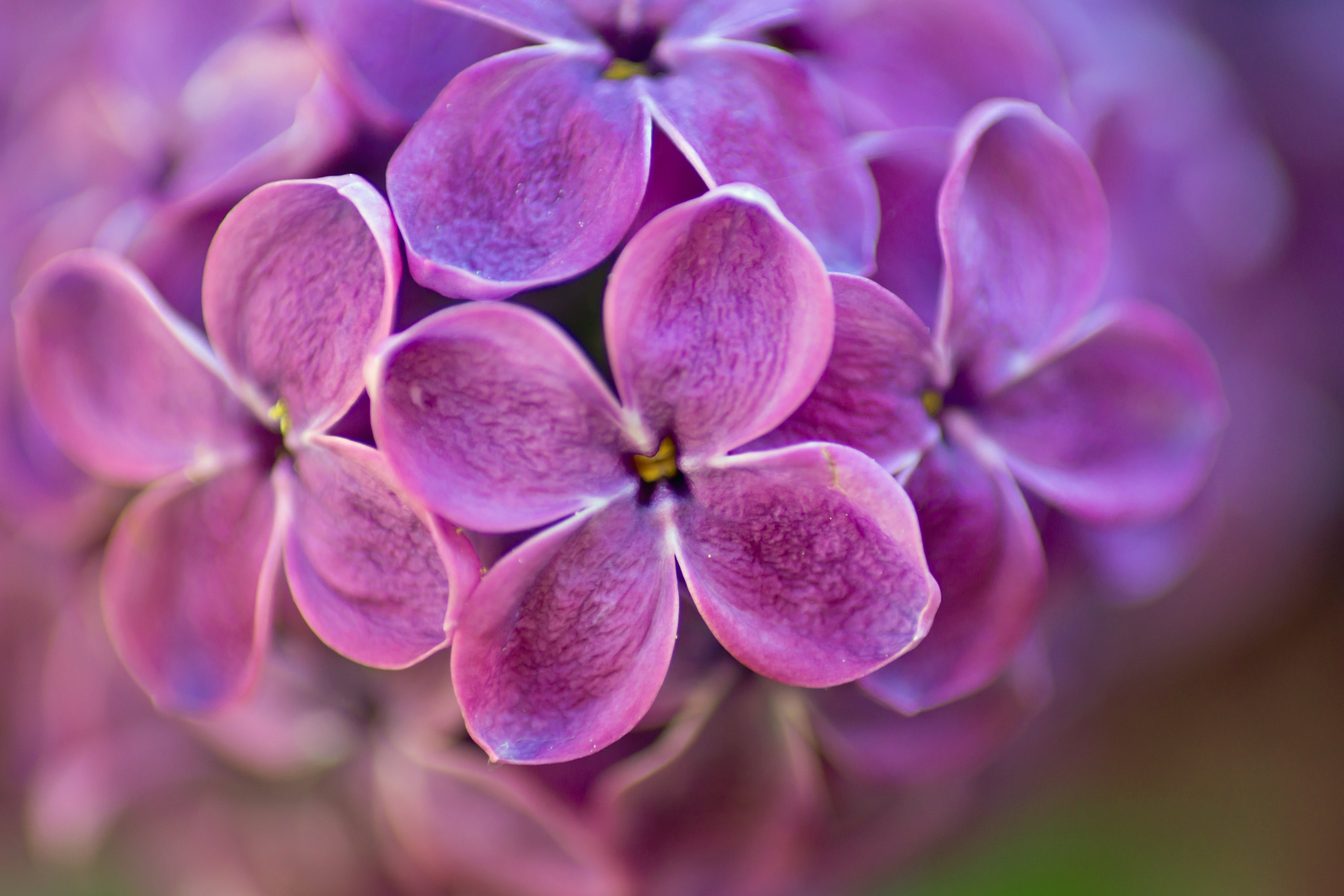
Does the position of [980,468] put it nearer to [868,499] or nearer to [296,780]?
[868,499]

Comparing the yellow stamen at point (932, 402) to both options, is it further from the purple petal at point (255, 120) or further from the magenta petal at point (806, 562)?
the purple petal at point (255, 120)

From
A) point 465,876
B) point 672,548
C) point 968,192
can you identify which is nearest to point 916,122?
point 968,192

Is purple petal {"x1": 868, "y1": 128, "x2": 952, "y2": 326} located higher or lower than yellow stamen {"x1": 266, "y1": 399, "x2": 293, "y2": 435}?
higher

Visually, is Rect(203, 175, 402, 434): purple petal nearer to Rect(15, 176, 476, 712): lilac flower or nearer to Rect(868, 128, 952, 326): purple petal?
Rect(15, 176, 476, 712): lilac flower

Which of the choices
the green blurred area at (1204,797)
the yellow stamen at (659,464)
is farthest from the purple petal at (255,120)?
the green blurred area at (1204,797)

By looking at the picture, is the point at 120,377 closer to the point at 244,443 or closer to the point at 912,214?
the point at 244,443

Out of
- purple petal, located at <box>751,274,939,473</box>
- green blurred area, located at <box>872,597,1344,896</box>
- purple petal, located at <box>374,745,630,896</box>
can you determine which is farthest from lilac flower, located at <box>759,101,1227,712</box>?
A: green blurred area, located at <box>872,597,1344,896</box>

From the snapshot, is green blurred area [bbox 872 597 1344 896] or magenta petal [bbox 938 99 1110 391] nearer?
magenta petal [bbox 938 99 1110 391]
